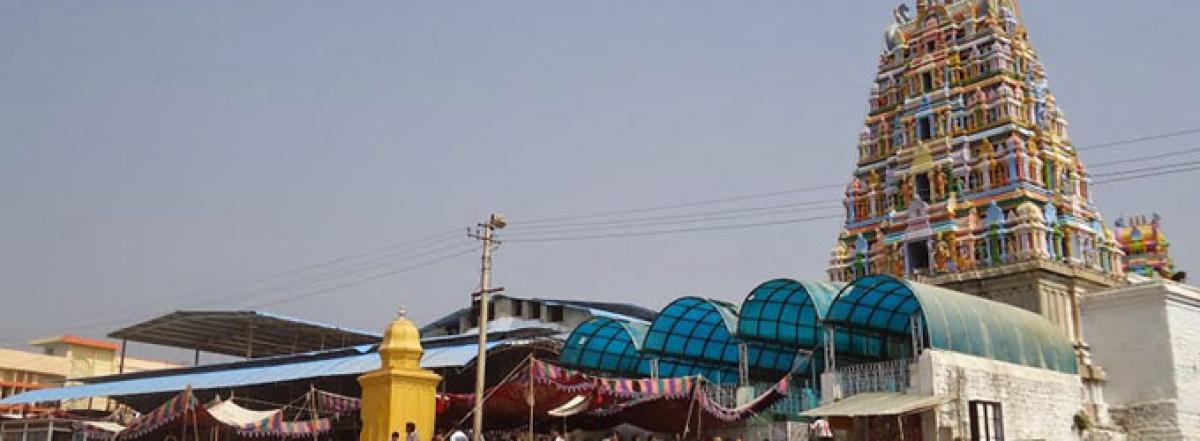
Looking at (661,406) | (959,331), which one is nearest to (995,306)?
(959,331)

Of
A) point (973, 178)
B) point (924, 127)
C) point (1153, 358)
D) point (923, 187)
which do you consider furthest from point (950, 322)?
point (924, 127)

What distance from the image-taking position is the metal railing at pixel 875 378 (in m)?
27.2

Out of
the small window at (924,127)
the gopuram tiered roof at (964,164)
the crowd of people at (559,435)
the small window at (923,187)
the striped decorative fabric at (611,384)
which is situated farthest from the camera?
the small window at (924,127)

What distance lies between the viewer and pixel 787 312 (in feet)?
109

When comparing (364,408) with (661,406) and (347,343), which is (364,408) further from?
(347,343)

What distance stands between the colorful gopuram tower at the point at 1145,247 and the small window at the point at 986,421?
27266mm

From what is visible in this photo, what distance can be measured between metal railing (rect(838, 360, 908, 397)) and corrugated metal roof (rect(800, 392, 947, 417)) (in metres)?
0.28

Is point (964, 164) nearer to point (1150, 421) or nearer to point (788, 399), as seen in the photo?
point (1150, 421)

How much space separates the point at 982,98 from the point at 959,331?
13107 millimetres

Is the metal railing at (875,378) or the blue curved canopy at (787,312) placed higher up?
the blue curved canopy at (787,312)

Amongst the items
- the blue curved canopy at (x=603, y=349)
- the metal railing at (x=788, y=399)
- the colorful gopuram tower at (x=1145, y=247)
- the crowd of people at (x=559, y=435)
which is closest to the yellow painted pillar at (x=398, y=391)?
the crowd of people at (x=559, y=435)

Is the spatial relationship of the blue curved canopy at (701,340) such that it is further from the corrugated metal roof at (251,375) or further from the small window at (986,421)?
the small window at (986,421)

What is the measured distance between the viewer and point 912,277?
37.2 meters

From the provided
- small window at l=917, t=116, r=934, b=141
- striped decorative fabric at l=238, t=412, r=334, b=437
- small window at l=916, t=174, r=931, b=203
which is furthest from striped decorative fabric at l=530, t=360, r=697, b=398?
small window at l=917, t=116, r=934, b=141
